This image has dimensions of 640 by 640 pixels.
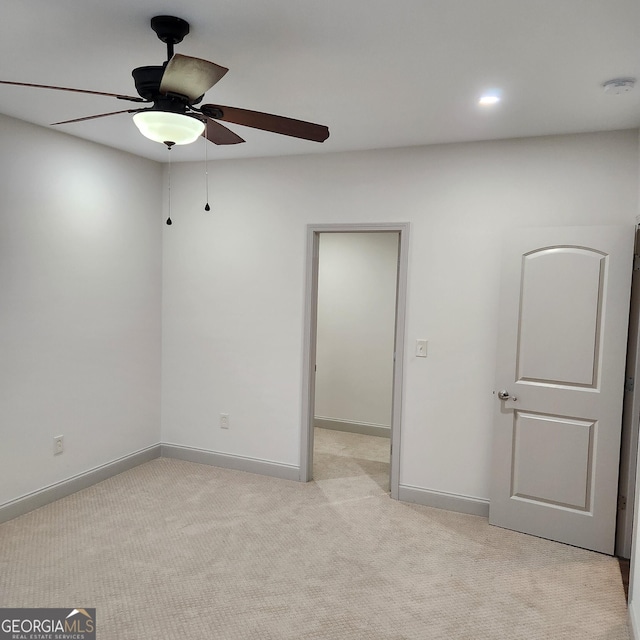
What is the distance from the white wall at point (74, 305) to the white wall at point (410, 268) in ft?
0.97

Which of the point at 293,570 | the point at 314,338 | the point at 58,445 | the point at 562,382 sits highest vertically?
the point at 314,338

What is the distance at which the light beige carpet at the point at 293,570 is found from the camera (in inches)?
93.5

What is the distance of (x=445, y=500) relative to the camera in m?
3.66

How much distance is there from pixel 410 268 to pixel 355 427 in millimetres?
2388

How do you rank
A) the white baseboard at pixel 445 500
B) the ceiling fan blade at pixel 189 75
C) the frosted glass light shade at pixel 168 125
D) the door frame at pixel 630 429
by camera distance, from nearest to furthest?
the ceiling fan blade at pixel 189 75, the frosted glass light shade at pixel 168 125, the door frame at pixel 630 429, the white baseboard at pixel 445 500

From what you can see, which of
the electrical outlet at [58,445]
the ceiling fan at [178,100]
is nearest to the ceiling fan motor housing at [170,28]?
the ceiling fan at [178,100]

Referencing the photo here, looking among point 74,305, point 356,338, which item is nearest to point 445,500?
point 356,338

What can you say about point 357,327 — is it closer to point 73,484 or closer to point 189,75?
point 73,484

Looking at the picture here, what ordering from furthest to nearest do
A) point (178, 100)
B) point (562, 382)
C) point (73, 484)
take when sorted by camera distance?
1. point (73, 484)
2. point (562, 382)
3. point (178, 100)

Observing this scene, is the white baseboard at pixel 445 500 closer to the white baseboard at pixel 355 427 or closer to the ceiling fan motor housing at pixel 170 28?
the white baseboard at pixel 355 427

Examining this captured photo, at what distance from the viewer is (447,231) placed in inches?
141

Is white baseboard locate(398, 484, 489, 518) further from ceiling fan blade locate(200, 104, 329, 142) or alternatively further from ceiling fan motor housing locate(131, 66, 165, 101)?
ceiling fan motor housing locate(131, 66, 165, 101)

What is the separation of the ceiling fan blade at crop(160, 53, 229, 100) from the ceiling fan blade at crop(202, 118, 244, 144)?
0.33 m

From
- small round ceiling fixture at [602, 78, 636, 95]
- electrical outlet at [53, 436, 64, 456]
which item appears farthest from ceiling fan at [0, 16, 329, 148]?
electrical outlet at [53, 436, 64, 456]
